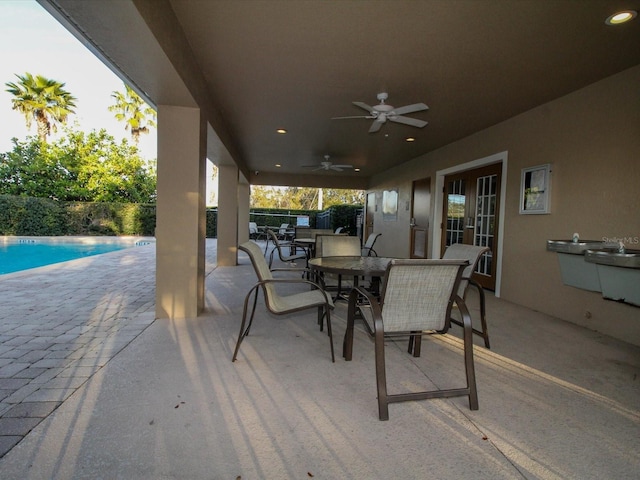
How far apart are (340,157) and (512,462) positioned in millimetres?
7009

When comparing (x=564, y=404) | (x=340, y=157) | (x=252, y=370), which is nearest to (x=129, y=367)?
(x=252, y=370)

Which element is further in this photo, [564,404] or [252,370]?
[252,370]

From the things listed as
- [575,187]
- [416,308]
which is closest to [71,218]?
[416,308]

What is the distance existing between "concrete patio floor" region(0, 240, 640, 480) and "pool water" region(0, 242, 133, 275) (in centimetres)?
688

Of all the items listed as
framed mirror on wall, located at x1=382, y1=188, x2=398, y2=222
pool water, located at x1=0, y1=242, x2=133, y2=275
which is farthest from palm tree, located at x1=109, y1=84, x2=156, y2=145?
framed mirror on wall, located at x1=382, y1=188, x2=398, y2=222

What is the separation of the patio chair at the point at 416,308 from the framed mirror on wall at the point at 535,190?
2852 mm

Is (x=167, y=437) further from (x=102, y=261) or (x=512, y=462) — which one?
(x=102, y=261)

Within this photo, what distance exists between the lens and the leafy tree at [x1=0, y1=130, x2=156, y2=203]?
13648mm

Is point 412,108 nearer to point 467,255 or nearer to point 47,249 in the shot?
point 467,255

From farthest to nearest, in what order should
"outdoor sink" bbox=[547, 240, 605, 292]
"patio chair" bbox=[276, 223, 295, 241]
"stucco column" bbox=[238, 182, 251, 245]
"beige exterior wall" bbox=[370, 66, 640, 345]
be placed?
1. "patio chair" bbox=[276, 223, 295, 241]
2. "stucco column" bbox=[238, 182, 251, 245]
3. "beige exterior wall" bbox=[370, 66, 640, 345]
4. "outdoor sink" bbox=[547, 240, 605, 292]

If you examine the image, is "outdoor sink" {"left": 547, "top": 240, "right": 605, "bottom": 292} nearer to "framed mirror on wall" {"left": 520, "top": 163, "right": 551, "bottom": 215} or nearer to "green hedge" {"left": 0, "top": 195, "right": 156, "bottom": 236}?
"framed mirror on wall" {"left": 520, "top": 163, "right": 551, "bottom": 215}

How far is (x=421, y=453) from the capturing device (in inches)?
56.3

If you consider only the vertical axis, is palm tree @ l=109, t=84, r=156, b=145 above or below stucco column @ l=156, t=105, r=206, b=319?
above

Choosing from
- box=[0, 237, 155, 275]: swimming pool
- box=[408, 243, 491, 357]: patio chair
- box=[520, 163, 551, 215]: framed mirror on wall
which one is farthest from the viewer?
box=[0, 237, 155, 275]: swimming pool
